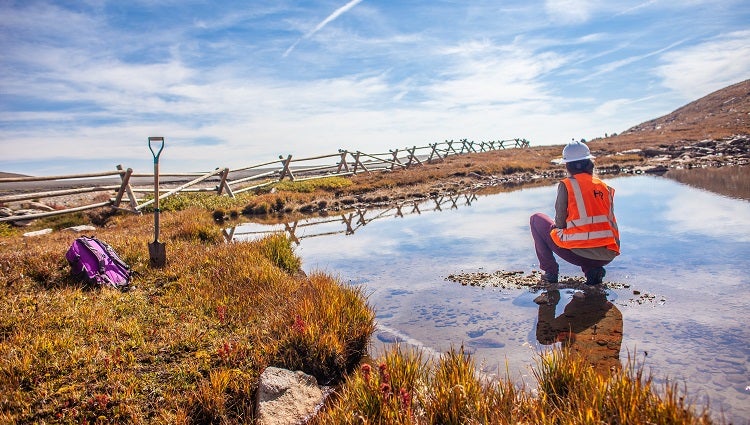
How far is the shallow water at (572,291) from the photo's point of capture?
4.02 m

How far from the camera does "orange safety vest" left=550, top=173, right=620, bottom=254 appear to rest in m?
5.87

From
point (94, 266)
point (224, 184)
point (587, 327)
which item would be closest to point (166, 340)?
point (94, 266)

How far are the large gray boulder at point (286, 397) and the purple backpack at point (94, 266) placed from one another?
4192mm

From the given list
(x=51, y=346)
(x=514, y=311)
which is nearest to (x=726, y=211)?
(x=514, y=311)

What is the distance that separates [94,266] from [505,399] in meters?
6.55

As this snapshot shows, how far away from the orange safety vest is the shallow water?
2.36 ft

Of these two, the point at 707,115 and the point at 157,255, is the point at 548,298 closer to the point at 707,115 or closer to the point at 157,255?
the point at 157,255

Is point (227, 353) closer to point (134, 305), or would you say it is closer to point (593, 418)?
point (134, 305)

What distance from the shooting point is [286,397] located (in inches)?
145

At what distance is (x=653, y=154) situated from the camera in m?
36.7

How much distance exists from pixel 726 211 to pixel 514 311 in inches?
358

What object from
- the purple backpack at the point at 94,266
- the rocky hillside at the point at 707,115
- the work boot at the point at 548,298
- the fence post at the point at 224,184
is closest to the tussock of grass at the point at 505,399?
the work boot at the point at 548,298

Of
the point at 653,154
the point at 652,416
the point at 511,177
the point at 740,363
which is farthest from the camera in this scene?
the point at 653,154

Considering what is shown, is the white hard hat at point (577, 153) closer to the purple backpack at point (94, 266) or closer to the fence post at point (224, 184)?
the purple backpack at point (94, 266)
